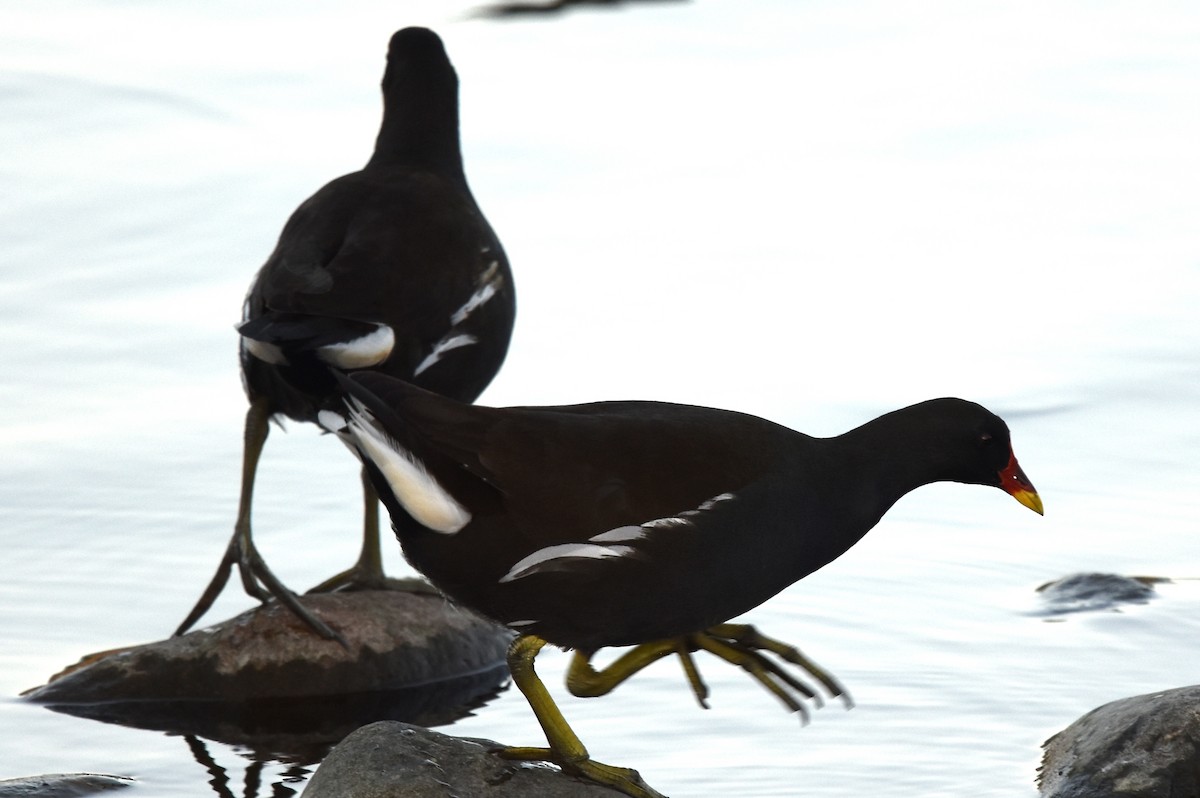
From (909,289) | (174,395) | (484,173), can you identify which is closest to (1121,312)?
(909,289)

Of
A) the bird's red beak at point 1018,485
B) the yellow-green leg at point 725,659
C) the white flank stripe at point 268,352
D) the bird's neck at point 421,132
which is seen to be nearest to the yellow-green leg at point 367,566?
the white flank stripe at point 268,352

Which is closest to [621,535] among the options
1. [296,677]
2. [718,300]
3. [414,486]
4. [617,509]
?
[617,509]

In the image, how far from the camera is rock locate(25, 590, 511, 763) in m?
6.18

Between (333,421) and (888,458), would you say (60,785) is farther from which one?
(888,458)

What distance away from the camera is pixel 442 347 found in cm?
639

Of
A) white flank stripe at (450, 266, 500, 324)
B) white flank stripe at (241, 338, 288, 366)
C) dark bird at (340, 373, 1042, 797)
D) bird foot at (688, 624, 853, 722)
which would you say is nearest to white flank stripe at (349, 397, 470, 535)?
dark bird at (340, 373, 1042, 797)

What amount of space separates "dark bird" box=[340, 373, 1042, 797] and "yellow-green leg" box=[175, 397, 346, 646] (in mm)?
1496

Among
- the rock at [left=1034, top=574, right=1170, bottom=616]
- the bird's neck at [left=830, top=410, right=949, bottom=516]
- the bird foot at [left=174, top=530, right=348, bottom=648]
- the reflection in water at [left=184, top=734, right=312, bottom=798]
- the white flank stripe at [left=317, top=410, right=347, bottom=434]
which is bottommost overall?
the reflection in water at [left=184, top=734, right=312, bottom=798]

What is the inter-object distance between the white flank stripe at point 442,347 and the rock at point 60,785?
4.70 feet

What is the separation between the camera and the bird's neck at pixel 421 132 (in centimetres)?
746

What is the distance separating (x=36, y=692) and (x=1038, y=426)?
12.1ft

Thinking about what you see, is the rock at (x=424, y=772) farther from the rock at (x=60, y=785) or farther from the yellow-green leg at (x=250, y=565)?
the yellow-green leg at (x=250, y=565)

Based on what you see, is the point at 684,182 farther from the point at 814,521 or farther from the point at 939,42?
the point at 814,521

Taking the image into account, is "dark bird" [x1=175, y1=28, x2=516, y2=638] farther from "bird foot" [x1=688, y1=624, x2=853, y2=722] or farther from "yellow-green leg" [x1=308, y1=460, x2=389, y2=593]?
"bird foot" [x1=688, y1=624, x2=853, y2=722]
